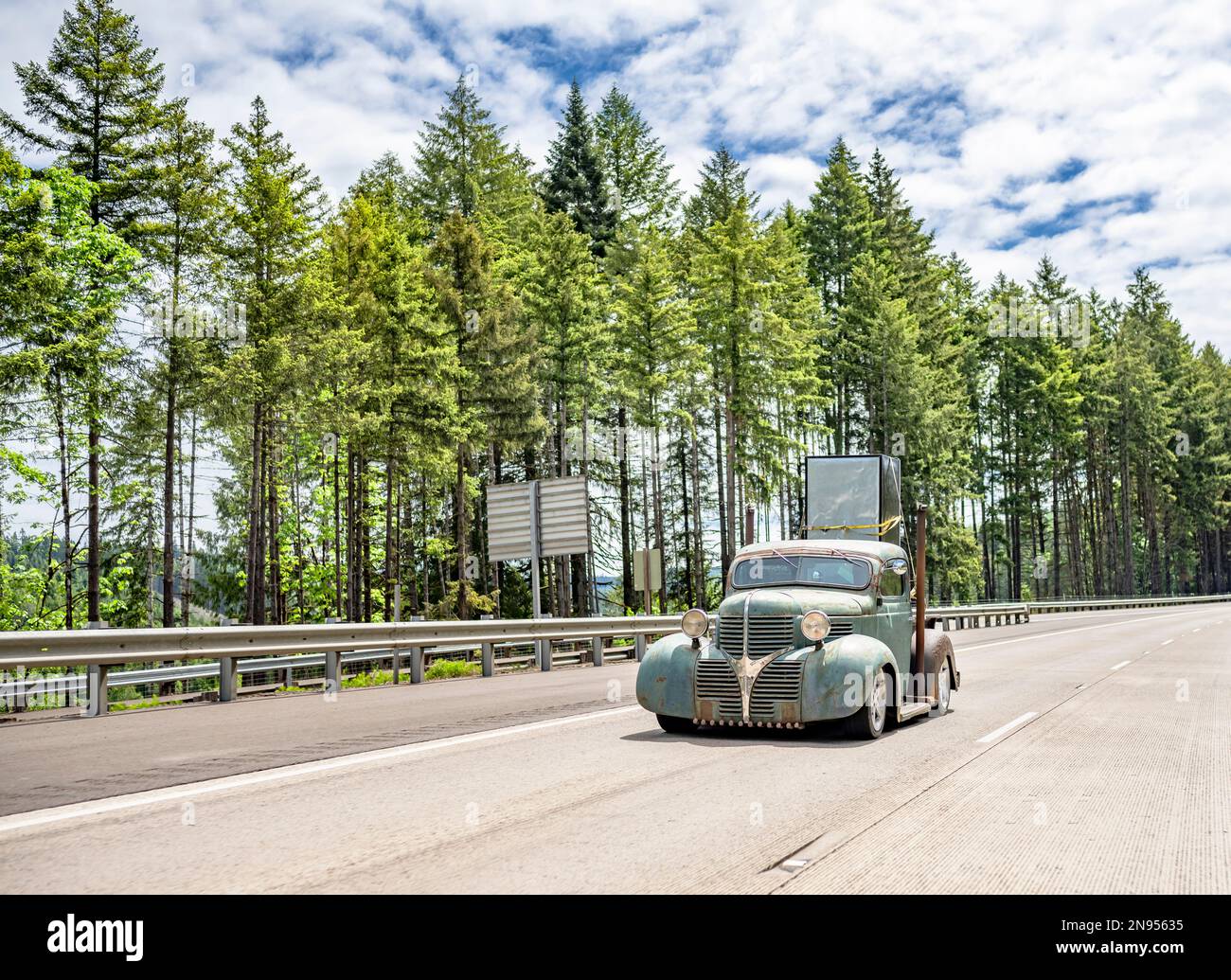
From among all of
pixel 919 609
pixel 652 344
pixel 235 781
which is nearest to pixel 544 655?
pixel 919 609

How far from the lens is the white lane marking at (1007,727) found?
32.6 feet

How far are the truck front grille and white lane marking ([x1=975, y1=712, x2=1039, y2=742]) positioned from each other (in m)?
1.99

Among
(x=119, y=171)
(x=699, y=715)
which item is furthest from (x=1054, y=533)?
(x=699, y=715)

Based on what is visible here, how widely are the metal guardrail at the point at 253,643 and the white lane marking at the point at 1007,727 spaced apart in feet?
28.6

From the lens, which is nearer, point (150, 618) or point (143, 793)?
point (143, 793)

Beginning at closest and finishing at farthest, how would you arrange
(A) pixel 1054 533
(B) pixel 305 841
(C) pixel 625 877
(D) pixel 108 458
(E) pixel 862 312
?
(C) pixel 625 877, (B) pixel 305 841, (D) pixel 108 458, (E) pixel 862 312, (A) pixel 1054 533

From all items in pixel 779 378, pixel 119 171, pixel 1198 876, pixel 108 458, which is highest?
pixel 119 171

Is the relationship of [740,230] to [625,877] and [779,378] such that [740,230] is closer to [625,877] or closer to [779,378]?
[779,378]

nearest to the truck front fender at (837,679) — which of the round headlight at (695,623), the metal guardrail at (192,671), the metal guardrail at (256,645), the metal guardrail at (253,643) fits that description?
the round headlight at (695,623)

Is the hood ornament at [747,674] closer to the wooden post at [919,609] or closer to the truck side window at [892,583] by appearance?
the truck side window at [892,583]

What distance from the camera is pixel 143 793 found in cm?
690

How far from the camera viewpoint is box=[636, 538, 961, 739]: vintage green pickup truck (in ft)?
30.6
